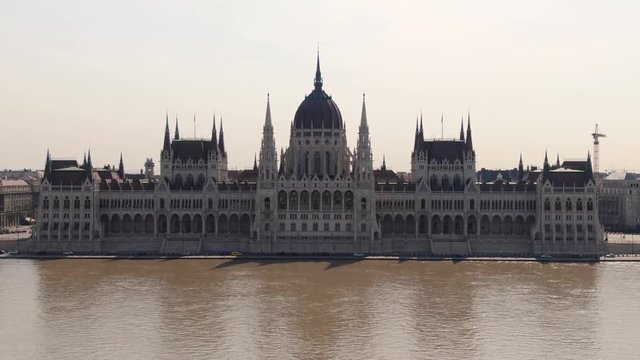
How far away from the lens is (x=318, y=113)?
531 ft

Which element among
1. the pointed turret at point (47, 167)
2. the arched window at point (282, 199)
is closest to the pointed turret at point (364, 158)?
the arched window at point (282, 199)

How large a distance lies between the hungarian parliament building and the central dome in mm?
200

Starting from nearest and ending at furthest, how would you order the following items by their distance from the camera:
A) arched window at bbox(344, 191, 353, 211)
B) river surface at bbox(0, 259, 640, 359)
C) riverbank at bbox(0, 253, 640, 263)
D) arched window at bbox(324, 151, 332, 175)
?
1. river surface at bbox(0, 259, 640, 359)
2. riverbank at bbox(0, 253, 640, 263)
3. arched window at bbox(344, 191, 353, 211)
4. arched window at bbox(324, 151, 332, 175)

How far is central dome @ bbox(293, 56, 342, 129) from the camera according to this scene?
161 meters

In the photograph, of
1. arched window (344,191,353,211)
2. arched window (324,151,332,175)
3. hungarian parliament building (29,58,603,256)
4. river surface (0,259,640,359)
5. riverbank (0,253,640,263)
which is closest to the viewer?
river surface (0,259,640,359)

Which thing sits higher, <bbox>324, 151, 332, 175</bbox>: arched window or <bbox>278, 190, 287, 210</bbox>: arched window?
<bbox>324, 151, 332, 175</bbox>: arched window

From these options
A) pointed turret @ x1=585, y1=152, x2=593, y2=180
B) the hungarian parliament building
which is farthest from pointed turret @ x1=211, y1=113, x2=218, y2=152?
pointed turret @ x1=585, y1=152, x2=593, y2=180

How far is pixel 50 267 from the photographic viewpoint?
128 m

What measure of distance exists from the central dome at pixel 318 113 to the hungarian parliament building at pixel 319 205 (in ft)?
0.66

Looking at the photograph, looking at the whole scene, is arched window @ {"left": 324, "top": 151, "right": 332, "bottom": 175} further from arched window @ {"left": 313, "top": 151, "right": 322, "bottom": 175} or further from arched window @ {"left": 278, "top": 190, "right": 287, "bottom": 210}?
arched window @ {"left": 278, "top": 190, "right": 287, "bottom": 210}

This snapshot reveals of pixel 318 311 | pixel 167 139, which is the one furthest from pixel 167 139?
pixel 318 311

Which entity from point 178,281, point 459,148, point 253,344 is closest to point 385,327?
point 253,344

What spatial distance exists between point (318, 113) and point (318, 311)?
73709 mm

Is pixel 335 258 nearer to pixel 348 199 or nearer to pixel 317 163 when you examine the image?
pixel 348 199
